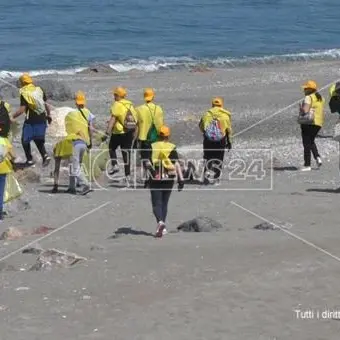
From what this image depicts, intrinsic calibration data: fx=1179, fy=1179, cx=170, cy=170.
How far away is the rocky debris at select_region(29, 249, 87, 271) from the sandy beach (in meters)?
0.12

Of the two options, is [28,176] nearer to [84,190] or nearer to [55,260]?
[84,190]

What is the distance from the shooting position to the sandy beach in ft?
33.5

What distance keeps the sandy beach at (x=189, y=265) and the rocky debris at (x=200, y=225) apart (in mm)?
187

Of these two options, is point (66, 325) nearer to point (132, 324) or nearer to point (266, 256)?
point (132, 324)

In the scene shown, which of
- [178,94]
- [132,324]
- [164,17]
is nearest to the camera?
[132,324]

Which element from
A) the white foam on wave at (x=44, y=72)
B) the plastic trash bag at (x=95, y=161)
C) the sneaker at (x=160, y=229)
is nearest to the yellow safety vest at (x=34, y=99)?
the plastic trash bag at (x=95, y=161)

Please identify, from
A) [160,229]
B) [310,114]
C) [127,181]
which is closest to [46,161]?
[127,181]

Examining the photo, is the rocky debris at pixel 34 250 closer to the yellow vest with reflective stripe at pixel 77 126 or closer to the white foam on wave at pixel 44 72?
the yellow vest with reflective stripe at pixel 77 126

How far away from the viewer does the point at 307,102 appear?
19.0 meters

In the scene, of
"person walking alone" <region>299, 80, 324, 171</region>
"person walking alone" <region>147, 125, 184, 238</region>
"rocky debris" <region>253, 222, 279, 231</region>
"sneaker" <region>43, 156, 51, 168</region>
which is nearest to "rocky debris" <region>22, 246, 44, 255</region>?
"person walking alone" <region>147, 125, 184, 238</region>

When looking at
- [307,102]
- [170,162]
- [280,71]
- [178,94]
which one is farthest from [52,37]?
[170,162]

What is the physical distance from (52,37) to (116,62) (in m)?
7.91

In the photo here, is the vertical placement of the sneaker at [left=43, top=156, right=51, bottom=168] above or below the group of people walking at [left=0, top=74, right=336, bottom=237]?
below

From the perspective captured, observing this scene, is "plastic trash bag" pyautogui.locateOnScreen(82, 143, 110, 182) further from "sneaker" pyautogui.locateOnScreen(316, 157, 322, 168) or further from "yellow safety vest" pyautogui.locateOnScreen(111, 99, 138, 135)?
"sneaker" pyautogui.locateOnScreen(316, 157, 322, 168)
